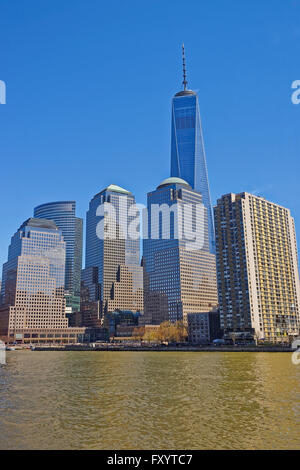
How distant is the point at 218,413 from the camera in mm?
40219

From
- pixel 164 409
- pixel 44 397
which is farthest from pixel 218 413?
pixel 44 397

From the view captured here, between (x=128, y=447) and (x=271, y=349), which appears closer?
(x=128, y=447)

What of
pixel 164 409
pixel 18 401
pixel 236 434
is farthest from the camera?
pixel 18 401

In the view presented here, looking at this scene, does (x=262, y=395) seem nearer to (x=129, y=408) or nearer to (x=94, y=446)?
(x=129, y=408)

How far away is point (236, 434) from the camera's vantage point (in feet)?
106

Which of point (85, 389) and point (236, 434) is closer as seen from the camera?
point (236, 434)

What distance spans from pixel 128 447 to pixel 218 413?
13.6m

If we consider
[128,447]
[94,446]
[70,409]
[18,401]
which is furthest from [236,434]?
[18,401]

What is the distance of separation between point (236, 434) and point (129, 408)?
14595 mm
